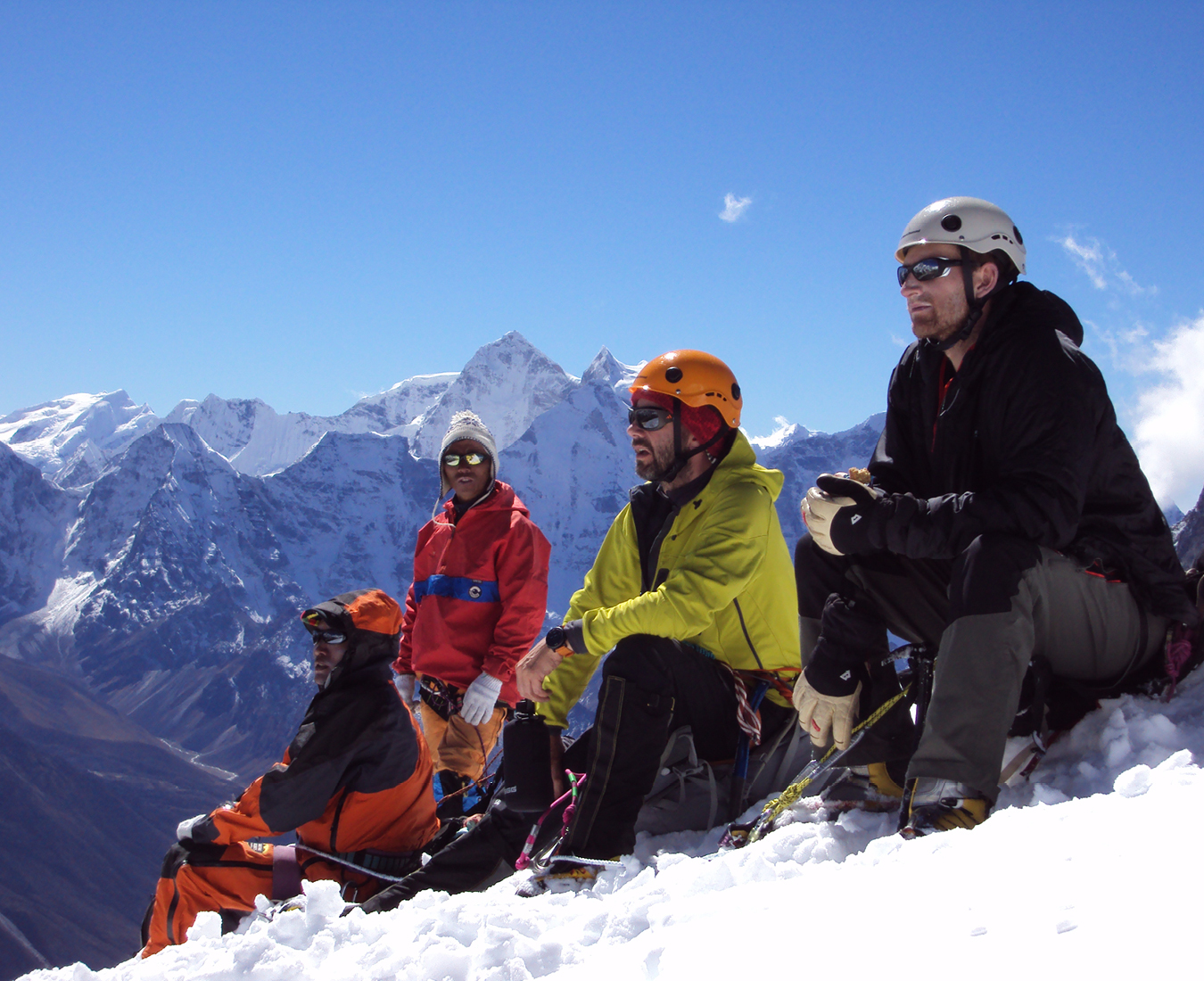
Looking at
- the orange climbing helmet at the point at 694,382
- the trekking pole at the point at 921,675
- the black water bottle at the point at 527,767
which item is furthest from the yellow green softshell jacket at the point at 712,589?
the trekking pole at the point at 921,675

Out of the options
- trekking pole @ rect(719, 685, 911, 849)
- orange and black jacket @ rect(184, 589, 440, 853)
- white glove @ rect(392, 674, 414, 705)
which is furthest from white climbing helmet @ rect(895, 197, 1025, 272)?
white glove @ rect(392, 674, 414, 705)

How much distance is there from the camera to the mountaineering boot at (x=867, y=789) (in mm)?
3859

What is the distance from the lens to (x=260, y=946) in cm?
321

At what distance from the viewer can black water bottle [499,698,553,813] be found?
191 inches

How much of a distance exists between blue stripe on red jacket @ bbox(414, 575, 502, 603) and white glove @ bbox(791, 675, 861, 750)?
4041mm

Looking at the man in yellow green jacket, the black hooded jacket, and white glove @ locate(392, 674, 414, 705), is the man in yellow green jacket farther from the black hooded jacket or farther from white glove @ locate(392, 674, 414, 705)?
white glove @ locate(392, 674, 414, 705)

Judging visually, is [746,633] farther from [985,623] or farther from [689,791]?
[985,623]

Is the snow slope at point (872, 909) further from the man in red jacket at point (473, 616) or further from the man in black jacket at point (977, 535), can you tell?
the man in red jacket at point (473, 616)

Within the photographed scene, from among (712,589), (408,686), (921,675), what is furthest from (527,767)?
(408,686)

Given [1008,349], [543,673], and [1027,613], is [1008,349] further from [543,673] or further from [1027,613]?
[543,673]

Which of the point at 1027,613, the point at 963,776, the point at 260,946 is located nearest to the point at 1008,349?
the point at 1027,613

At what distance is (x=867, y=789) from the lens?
401cm

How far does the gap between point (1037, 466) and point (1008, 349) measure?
1.81 feet

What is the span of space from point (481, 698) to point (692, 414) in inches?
136
